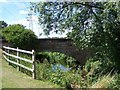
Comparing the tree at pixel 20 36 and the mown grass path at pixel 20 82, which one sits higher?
the tree at pixel 20 36

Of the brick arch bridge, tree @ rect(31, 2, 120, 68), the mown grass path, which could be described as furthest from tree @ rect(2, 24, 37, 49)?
the mown grass path

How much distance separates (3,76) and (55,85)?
252 centimetres

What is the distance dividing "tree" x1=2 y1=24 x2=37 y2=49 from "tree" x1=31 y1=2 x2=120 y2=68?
1117 cm

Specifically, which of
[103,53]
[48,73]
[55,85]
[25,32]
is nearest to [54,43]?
[25,32]

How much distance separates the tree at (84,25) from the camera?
13594 mm

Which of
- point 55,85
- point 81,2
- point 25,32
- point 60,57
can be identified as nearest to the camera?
point 55,85

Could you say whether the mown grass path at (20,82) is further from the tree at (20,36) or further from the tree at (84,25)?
the tree at (20,36)

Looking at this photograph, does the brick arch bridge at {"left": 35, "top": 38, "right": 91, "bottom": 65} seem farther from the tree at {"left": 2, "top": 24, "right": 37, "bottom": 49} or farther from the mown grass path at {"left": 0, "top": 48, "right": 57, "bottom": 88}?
the mown grass path at {"left": 0, "top": 48, "right": 57, "bottom": 88}

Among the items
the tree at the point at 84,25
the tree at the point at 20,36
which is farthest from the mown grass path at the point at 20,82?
the tree at the point at 20,36

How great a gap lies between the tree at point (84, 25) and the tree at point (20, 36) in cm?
1117

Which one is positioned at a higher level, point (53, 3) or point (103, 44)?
point (53, 3)

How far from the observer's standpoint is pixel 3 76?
12000mm

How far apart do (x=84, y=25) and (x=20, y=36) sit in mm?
12348

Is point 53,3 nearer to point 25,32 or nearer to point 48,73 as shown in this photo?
point 48,73
